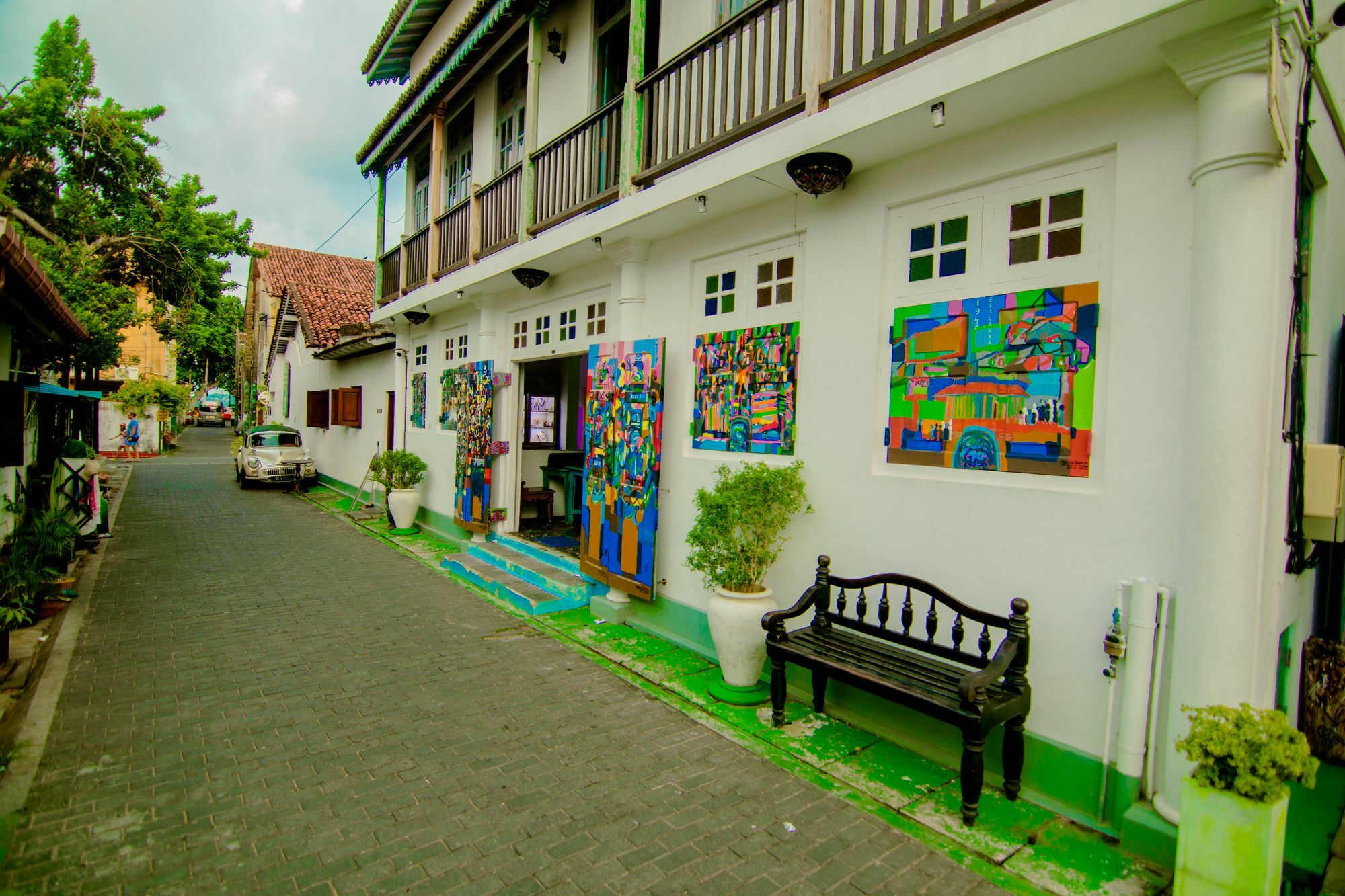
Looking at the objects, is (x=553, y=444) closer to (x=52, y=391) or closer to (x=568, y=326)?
(x=568, y=326)

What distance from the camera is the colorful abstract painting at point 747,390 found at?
5.07 m

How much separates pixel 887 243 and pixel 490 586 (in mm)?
5570

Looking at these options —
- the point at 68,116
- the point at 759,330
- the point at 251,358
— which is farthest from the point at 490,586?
the point at 251,358

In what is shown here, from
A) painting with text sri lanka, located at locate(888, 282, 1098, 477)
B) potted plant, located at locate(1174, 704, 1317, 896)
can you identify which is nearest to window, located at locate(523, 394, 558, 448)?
painting with text sri lanka, located at locate(888, 282, 1098, 477)

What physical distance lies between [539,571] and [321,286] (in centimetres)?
1814

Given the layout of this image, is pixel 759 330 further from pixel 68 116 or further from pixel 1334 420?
pixel 68 116

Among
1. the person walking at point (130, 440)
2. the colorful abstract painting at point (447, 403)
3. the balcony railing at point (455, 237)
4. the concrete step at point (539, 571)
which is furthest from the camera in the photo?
the person walking at point (130, 440)

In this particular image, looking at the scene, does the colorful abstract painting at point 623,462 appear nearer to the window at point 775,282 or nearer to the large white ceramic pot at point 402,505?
the window at point 775,282

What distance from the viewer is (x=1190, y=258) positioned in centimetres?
316

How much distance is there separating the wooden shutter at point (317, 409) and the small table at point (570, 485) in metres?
9.18

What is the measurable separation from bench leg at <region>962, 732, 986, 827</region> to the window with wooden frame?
47.5ft

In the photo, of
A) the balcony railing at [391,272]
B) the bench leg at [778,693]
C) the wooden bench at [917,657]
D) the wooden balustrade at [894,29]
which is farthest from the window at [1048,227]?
the balcony railing at [391,272]

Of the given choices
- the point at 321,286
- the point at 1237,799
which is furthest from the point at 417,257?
the point at 321,286

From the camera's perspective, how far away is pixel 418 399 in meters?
11.8
